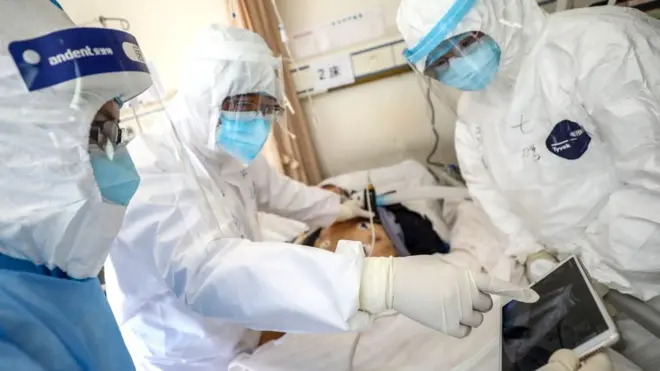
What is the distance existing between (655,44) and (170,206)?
4.04 ft

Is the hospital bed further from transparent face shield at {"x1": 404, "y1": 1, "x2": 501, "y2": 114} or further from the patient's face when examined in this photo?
transparent face shield at {"x1": 404, "y1": 1, "x2": 501, "y2": 114}

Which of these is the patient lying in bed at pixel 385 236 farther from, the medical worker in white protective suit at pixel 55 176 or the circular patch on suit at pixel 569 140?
the medical worker in white protective suit at pixel 55 176

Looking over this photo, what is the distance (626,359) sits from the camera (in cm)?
102

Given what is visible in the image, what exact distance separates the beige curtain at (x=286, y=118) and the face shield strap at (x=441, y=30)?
2.47ft

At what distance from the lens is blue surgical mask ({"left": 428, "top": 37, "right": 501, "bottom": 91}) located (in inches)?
52.7

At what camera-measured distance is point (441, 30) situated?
4.34 feet

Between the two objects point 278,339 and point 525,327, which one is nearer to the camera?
point 525,327

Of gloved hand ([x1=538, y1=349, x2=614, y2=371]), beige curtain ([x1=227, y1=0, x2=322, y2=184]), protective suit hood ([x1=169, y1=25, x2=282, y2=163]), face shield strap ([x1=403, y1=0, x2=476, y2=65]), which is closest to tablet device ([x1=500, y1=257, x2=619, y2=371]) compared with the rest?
gloved hand ([x1=538, y1=349, x2=614, y2=371])

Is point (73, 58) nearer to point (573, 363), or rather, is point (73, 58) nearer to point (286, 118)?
point (573, 363)

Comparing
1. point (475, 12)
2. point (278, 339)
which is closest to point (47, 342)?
point (278, 339)

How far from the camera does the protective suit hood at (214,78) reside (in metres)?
1.33

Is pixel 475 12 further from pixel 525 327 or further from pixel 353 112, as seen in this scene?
pixel 353 112

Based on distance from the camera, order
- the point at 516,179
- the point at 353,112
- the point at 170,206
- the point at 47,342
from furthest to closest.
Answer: the point at 353,112 → the point at 516,179 → the point at 170,206 → the point at 47,342

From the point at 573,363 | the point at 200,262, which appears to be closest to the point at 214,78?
the point at 200,262
